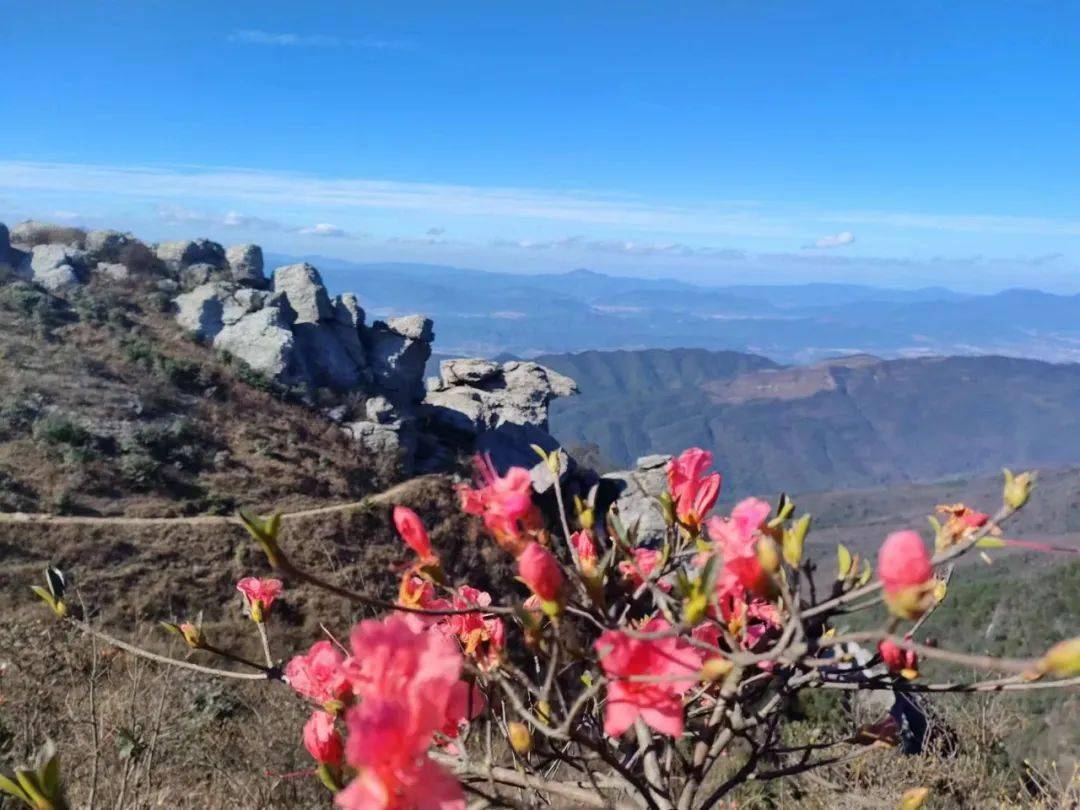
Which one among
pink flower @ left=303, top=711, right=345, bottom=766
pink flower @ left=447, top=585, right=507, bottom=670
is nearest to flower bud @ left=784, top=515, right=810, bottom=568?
pink flower @ left=447, top=585, right=507, bottom=670

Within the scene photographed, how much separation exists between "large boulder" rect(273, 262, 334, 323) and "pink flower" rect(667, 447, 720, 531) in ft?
85.6

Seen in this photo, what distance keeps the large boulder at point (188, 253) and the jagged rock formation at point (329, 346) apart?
5 centimetres

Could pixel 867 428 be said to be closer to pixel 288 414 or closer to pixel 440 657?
pixel 288 414

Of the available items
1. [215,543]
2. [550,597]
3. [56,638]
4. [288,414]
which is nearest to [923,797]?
[550,597]

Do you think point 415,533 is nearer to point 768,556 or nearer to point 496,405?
point 768,556

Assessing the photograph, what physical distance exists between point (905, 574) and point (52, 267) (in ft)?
98.4

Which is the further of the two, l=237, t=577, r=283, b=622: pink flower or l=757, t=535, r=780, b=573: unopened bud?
l=237, t=577, r=283, b=622: pink flower

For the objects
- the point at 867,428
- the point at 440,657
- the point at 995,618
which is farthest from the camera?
the point at 867,428

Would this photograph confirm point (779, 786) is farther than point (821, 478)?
No

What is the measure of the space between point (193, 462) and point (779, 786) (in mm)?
16812

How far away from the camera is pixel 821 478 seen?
6693 inches

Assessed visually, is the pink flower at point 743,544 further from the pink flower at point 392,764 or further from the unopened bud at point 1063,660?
the pink flower at point 392,764

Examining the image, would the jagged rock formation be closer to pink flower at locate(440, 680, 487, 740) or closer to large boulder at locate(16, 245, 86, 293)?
large boulder at locate(16, 245, 86, 293)

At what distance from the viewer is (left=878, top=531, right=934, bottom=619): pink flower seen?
1.12m
